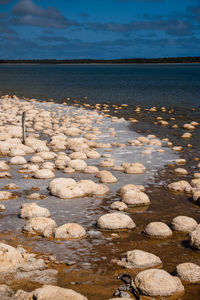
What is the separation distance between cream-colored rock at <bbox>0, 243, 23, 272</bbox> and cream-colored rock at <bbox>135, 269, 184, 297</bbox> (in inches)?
69.6

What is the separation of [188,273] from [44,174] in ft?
18.3

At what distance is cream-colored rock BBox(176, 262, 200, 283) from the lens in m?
5.21

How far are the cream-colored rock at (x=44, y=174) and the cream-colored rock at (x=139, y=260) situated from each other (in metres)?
4.63

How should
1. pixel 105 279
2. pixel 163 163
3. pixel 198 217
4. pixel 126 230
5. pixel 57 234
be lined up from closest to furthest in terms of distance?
pixel 105 279
pixel 57 234
pixel 126 230
pixel 198 217
pixel 163 163

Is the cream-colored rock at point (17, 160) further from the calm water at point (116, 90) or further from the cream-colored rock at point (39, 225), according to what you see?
the calm water at point (116, 90)

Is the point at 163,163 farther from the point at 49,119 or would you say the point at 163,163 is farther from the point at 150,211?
the point at 49,119

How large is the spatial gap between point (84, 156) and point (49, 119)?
882 cm

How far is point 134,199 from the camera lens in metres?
8.30

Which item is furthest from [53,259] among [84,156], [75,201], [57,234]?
[84,156]

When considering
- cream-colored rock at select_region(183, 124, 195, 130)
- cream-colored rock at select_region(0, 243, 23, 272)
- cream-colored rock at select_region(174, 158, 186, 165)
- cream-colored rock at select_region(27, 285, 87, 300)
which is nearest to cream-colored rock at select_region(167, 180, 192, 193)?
cream-colored rock at select_region(174, 158, 186, 165)

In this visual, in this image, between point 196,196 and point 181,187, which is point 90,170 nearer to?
point 181,187

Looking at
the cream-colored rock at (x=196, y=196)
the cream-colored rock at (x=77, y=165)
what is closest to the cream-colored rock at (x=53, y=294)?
the cream-colored rock at (x=196, y=196)

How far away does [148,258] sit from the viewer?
5707 millimetres

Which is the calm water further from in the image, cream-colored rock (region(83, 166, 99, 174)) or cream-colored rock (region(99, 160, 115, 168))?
cream-colored rock (region(83, 166, 99, 174))
